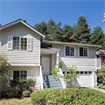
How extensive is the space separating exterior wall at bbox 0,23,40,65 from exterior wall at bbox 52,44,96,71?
3145 millimetres

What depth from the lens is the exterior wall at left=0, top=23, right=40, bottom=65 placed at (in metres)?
8.94

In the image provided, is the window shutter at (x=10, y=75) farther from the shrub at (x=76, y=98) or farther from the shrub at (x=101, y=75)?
the shrub at (x=101, y=75)

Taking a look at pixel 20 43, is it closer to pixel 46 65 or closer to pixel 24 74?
pixel 24 74

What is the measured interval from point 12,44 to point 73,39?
20.4m

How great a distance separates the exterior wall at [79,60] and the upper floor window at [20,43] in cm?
363

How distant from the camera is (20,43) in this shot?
9242mm

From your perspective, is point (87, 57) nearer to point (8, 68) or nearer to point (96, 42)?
point (8, 68)

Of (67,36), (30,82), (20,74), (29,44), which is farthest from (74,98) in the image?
(67,36)

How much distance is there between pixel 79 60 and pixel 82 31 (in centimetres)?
1991

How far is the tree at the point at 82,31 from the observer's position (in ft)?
90.7

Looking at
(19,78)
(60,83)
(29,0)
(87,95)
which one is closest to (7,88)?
(19,78)

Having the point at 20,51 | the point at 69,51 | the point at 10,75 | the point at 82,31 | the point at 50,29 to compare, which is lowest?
the point at 10,75

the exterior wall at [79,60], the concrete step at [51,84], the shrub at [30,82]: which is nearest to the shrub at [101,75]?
the exterior wall at [79,60]

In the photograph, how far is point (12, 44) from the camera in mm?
9008
